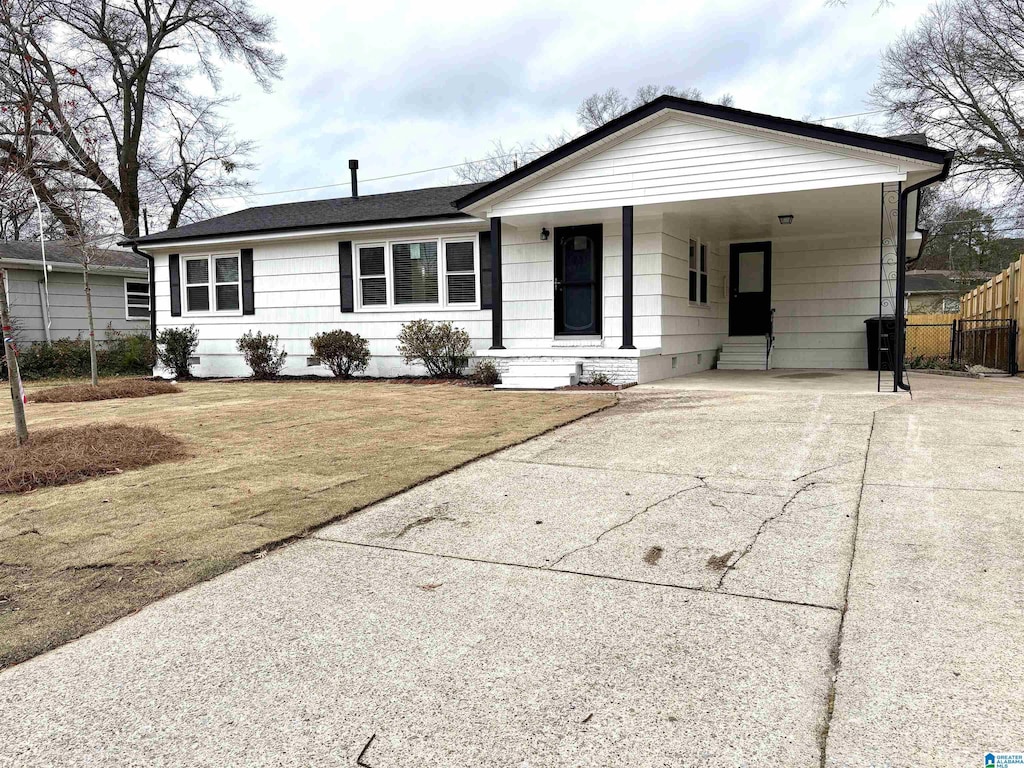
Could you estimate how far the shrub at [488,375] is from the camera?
11156 mm

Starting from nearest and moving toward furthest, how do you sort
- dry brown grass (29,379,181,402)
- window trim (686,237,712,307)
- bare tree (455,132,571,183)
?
dry brown grass (29,379,181,402)
window trim (686,237,712,307)
bare tree (455,132,571,183)

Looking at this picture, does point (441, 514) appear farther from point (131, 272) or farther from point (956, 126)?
A: point (956, 126)

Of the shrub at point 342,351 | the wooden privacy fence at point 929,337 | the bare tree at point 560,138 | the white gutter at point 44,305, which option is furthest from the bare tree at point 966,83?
the white gutter at point 44,305

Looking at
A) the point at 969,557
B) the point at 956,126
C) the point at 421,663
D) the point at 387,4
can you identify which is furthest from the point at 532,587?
the point at 956,126

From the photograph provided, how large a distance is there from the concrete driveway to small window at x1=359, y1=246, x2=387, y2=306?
31.1 ft

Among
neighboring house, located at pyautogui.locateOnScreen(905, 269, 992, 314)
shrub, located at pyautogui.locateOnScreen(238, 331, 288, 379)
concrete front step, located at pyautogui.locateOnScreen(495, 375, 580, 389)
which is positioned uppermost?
neighboring house, located at pyautogui.locateOnScreen(905, 269, 992, 314)

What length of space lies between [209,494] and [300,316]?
397 inches

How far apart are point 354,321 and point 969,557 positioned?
11743mm

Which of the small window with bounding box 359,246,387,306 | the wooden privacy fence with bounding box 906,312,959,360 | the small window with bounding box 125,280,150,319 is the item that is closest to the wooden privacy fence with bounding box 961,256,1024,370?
the wooden privacy fence with bounding box 906,312,959,360

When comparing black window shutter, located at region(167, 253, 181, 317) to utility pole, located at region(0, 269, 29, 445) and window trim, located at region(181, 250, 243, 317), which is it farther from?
utility pole, located at region(0, 269, 29, 445)

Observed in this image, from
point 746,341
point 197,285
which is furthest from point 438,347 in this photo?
point 197,285

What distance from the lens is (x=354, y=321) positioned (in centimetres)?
1342

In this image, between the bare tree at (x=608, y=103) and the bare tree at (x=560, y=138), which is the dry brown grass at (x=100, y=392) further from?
the bare tree at (x=608, y=103)

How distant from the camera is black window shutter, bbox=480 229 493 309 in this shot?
12258mm
